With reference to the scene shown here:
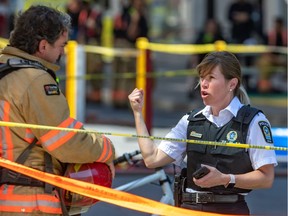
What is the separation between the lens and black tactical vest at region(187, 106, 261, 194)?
4191mm

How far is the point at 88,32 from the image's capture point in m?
16.3

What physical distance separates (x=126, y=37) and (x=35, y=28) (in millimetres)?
11093

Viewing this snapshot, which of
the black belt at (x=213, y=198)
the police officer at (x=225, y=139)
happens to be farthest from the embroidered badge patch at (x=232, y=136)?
the black belt at (x=213, y=198)

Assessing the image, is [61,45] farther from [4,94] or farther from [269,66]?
[269,66]

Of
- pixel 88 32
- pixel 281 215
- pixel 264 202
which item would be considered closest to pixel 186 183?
pixel 281 215

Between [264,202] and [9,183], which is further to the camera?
[264,202]

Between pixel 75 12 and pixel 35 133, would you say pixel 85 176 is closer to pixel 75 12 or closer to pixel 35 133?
pixel 35 133

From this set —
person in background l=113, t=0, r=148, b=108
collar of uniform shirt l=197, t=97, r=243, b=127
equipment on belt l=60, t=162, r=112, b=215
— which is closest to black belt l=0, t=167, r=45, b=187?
equipment on belt l=60, t=162, r=112, b=215

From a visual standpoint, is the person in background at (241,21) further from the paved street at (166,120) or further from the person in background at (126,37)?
the person in background at (126,37)

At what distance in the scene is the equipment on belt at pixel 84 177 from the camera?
14.4ft

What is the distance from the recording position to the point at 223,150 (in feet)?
13.8

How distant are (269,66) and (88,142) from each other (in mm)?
11662

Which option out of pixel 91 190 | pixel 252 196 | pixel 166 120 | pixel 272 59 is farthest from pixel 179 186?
pixel 272 59

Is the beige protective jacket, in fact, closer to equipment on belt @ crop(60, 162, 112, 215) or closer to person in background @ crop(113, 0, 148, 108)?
equipment on belt @ crop(60, 162, 112, 215)
